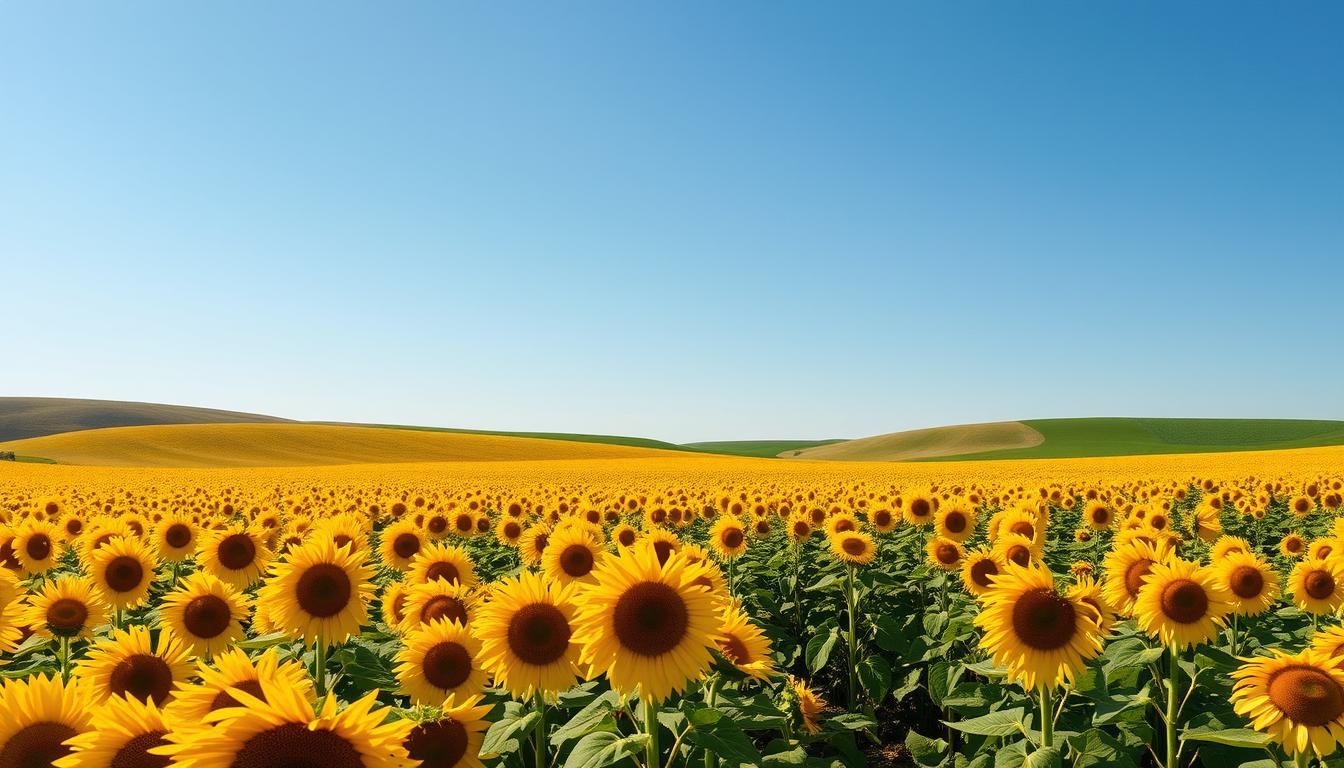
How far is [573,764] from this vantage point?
10.9ft

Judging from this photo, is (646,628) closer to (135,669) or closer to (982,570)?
(135,669)

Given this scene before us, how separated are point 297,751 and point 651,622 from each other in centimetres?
169

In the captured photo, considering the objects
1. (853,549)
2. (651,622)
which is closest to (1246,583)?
(853,549)

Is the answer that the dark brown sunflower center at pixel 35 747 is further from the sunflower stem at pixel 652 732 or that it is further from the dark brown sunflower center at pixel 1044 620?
the dark brown sunflower center at pixel 1044 620

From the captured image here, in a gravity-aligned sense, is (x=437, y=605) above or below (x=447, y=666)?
above

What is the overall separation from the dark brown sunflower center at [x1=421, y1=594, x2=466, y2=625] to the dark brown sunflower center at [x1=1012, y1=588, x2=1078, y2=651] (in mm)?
3484

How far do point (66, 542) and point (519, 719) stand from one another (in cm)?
1231

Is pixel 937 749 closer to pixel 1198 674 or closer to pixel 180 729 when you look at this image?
pixel 1198 674

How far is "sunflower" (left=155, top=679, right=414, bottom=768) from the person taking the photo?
2078 mm

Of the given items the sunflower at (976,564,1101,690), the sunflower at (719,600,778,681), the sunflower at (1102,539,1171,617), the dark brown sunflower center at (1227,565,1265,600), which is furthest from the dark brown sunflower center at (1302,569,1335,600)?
the sunflower at (719,600,778,681)

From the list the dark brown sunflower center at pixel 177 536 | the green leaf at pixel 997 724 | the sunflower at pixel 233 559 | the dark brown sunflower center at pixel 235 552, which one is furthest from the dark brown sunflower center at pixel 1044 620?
the dark brown sunflower center at pixel 177 536

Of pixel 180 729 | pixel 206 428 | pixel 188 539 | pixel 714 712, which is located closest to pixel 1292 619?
pixel 714 712

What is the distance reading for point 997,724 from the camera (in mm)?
4656

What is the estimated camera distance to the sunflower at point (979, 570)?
308 inches
